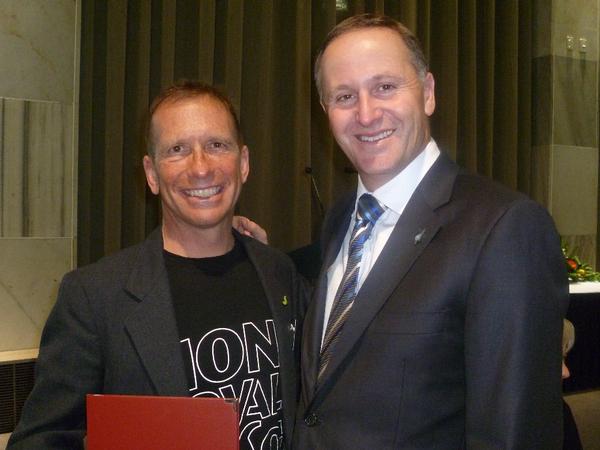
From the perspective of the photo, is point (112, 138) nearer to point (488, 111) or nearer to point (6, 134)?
point (6, 134)

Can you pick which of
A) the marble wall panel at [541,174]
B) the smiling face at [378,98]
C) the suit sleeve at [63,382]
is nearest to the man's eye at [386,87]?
the smiling face at [378,98]

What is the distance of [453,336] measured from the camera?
1084mm

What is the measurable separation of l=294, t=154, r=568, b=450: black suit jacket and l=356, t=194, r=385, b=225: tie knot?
11 cm

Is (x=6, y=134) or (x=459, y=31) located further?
(x=459, y=31)

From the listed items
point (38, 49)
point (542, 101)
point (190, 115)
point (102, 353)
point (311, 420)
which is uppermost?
point (542, 101)

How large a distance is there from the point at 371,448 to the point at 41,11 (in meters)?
2.92

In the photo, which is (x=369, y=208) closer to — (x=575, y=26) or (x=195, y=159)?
(x=195, y=159)

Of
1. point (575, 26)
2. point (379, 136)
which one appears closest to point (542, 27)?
point (575, 26)

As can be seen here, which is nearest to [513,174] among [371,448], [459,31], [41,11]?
[459,31]

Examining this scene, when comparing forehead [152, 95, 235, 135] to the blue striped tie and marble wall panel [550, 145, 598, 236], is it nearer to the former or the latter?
the blue striped tie

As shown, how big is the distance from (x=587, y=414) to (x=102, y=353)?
9.09 ft

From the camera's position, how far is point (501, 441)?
1.00 m

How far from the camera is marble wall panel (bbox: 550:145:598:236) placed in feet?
16.9

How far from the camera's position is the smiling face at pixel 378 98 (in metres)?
1.33
